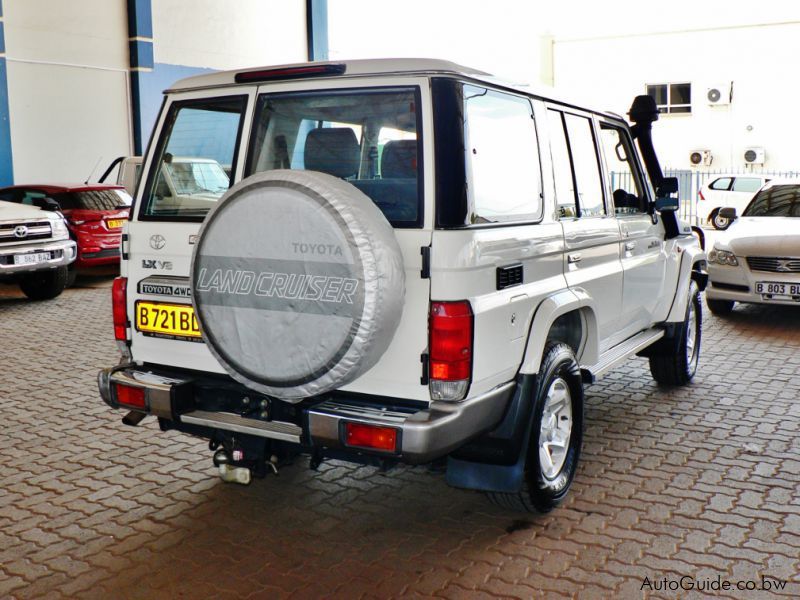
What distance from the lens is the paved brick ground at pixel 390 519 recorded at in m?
3.65

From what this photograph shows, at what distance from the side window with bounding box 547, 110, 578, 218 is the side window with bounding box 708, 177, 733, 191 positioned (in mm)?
Result: 18674

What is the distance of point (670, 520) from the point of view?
13.9ft

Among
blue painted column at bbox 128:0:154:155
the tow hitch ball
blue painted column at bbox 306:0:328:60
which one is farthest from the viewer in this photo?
blue painted column at bbox 306:0:328:60

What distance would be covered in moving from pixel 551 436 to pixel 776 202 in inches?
294

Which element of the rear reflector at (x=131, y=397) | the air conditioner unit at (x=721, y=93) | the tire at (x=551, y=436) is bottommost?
the tire at (x=551, y=436)

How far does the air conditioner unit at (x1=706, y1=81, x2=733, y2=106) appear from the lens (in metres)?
29.2

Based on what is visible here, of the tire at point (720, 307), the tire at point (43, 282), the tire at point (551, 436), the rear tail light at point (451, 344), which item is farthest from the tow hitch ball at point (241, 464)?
the tire at point (43, 282)

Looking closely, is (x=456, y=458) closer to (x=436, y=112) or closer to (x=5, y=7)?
(x=436, y=112)

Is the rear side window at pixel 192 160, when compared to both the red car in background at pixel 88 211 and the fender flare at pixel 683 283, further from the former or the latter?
the red car in background at pixel 88 211

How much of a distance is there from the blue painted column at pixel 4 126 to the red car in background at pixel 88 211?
9.61 ft

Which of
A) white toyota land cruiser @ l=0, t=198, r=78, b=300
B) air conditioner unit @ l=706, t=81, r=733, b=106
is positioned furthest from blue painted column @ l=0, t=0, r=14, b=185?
air conditioner unit @ l=706, t=81, r=733, b=106

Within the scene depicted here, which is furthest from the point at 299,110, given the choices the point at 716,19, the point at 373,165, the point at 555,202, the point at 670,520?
the point at 716,19
